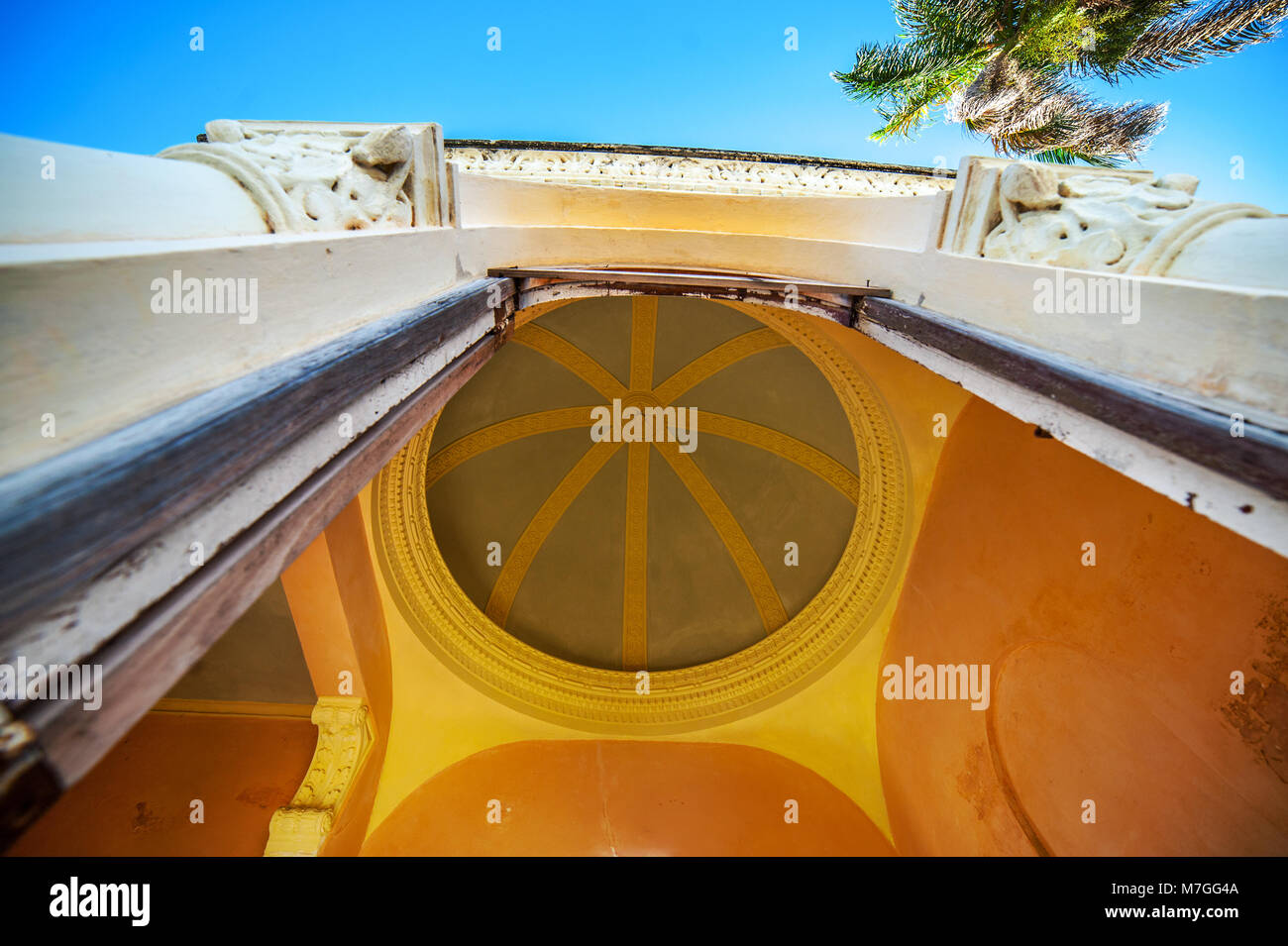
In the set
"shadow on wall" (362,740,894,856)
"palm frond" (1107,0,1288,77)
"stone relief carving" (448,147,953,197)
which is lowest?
"shadow on wall" (362,740,894,856)

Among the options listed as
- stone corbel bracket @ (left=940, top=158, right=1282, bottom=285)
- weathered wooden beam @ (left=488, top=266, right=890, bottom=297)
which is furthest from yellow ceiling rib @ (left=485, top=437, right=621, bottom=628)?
stone corbel bracket @ (left=940, top=158, right=1282, bottom=285)

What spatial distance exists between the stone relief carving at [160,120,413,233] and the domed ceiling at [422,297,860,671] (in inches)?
156

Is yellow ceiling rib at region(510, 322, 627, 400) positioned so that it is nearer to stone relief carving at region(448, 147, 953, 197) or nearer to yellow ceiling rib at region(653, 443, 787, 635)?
yellow ceiling rib at region(653, 443, 787, 635)

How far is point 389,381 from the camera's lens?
1.70 m

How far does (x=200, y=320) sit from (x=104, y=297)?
19 cm

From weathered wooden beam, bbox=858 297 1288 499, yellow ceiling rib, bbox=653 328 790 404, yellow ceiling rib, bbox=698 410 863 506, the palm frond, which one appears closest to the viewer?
weathered wooden beam, bbox=858 297 1288 499

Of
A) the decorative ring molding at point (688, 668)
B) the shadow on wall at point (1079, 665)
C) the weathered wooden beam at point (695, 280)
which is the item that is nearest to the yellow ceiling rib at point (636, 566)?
the decorative ring molding at point (688, 668)

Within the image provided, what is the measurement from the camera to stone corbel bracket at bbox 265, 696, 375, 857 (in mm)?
4176

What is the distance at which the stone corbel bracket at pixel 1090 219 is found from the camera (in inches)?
70.1

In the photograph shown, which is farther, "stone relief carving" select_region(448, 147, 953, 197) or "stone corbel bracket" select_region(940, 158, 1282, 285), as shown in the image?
"stone relief carving" select_region(448, 147, 953, 197)

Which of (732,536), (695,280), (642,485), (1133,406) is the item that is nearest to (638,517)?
(642,485)

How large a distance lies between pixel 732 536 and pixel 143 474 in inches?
262
